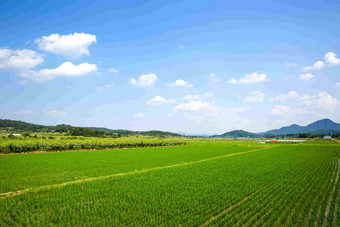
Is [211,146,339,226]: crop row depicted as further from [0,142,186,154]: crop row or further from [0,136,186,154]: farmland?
[0,142,186,154]: crop row

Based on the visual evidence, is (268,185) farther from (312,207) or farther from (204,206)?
(204,206)

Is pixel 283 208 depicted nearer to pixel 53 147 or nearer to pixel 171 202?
pixel 171 202

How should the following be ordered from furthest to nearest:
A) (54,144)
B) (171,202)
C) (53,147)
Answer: (53,147)
(54,144)
(171,202)

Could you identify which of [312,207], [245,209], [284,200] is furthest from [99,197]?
[312,207]

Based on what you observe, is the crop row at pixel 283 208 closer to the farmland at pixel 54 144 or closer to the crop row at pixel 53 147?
the farmland at pixel 54 144

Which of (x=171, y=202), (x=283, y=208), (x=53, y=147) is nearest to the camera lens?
(x=283, y=208)

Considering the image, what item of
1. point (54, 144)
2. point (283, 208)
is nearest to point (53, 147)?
point (54, 144)

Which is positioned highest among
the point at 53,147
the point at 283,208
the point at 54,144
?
the point at 54,144

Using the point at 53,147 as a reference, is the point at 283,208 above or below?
below

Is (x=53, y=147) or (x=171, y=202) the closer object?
(x=171, y=202)

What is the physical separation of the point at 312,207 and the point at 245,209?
3889 mm

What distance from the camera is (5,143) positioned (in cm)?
4047

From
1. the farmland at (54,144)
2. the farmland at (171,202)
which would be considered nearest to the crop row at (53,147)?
the farmland at (54,144)

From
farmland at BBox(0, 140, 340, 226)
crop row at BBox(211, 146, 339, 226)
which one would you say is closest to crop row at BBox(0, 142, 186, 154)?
farmland at BBox(0, 140, 340, 226)
